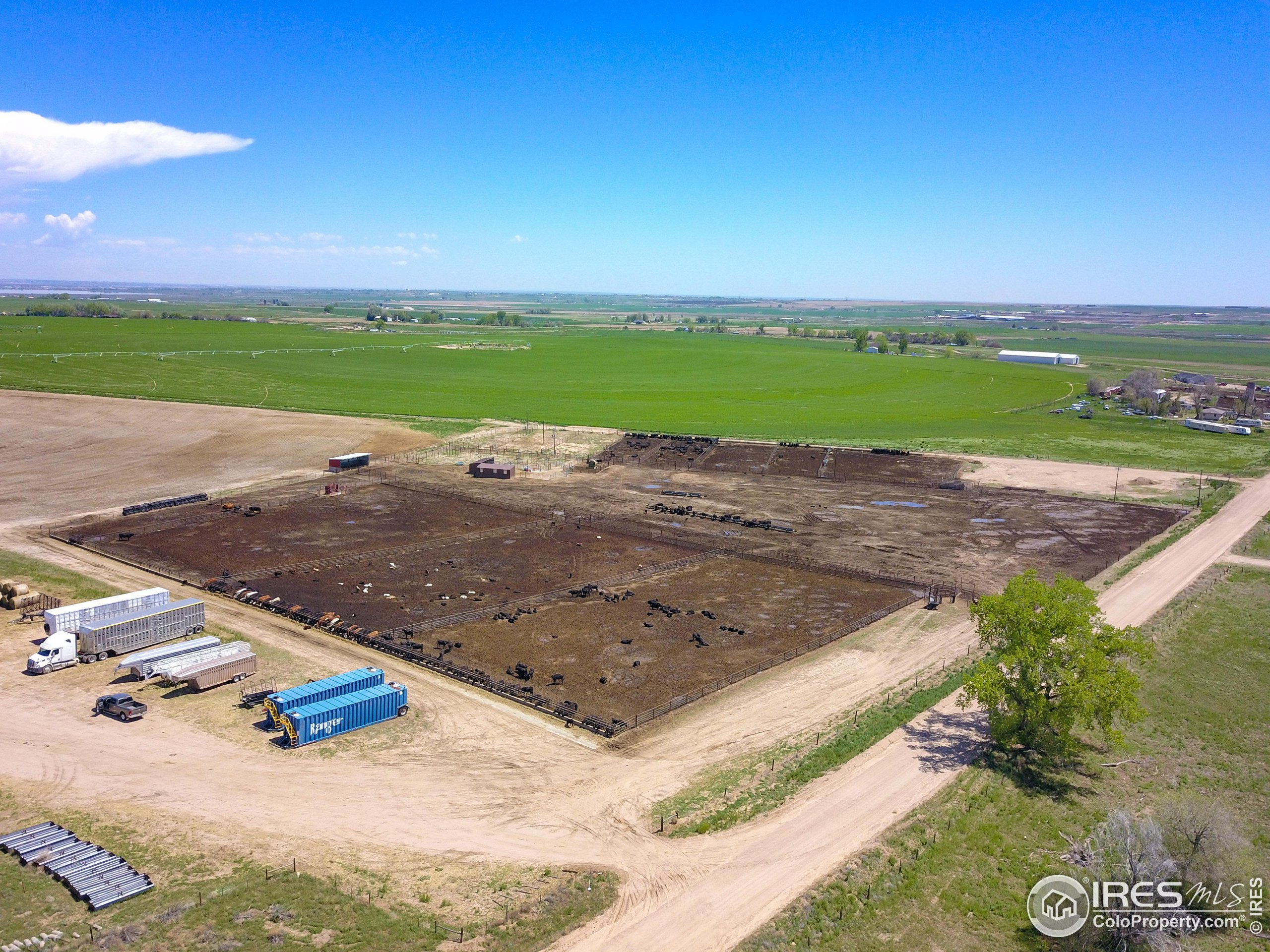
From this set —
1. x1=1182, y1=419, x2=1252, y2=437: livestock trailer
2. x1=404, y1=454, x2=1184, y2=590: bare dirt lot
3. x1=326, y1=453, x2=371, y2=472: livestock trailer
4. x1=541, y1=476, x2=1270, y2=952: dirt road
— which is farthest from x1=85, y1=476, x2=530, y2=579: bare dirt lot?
x1=1182, y1=419, x2=1252, y2=437: livestock trailer

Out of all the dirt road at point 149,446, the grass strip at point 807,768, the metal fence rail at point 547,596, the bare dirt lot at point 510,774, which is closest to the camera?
the bare dirt lot at point 510,774

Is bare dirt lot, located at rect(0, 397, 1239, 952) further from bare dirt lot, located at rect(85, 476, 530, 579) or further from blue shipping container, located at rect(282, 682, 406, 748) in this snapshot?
bare dirt lot, located at rect(85, 476, 530, 579)

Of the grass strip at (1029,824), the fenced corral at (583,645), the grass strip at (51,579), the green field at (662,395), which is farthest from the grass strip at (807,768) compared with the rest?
the green field at (662,395)

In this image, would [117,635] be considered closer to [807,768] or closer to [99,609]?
[99,609]

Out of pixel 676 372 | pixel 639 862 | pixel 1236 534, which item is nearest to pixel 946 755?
pixel 639 862

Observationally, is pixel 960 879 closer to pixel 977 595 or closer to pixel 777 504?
pixel 977 595

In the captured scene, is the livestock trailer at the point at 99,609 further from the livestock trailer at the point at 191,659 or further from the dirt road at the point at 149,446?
the dirt road at the point at 149,446
